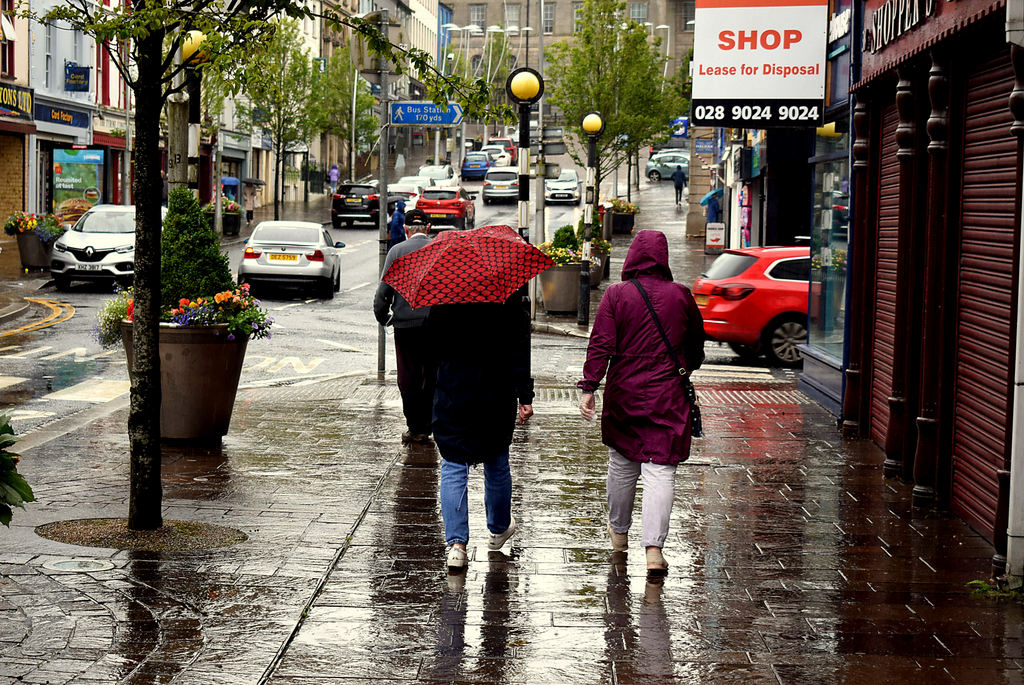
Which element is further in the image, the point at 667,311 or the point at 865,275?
the point at 865,275

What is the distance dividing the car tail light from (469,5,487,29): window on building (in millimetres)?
114040

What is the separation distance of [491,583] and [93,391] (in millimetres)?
8358

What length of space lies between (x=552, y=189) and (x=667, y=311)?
54.8 m

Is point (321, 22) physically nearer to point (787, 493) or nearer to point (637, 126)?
point (637, 126)

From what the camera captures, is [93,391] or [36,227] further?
[36,227]

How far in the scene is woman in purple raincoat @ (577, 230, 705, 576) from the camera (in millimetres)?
7199

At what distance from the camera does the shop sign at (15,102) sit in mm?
39844

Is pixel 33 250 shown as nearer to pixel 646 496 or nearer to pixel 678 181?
pixel 646 496

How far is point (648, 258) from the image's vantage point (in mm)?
7355

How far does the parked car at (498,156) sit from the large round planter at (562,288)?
53724 mm

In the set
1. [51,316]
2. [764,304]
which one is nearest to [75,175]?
[51,316]

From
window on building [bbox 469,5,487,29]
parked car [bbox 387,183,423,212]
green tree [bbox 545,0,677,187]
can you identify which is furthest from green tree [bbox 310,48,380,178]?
window on building [bbox 469,5,487,29]

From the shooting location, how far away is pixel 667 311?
7270 millimetres

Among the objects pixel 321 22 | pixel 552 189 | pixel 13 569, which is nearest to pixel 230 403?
pixel 13 569
